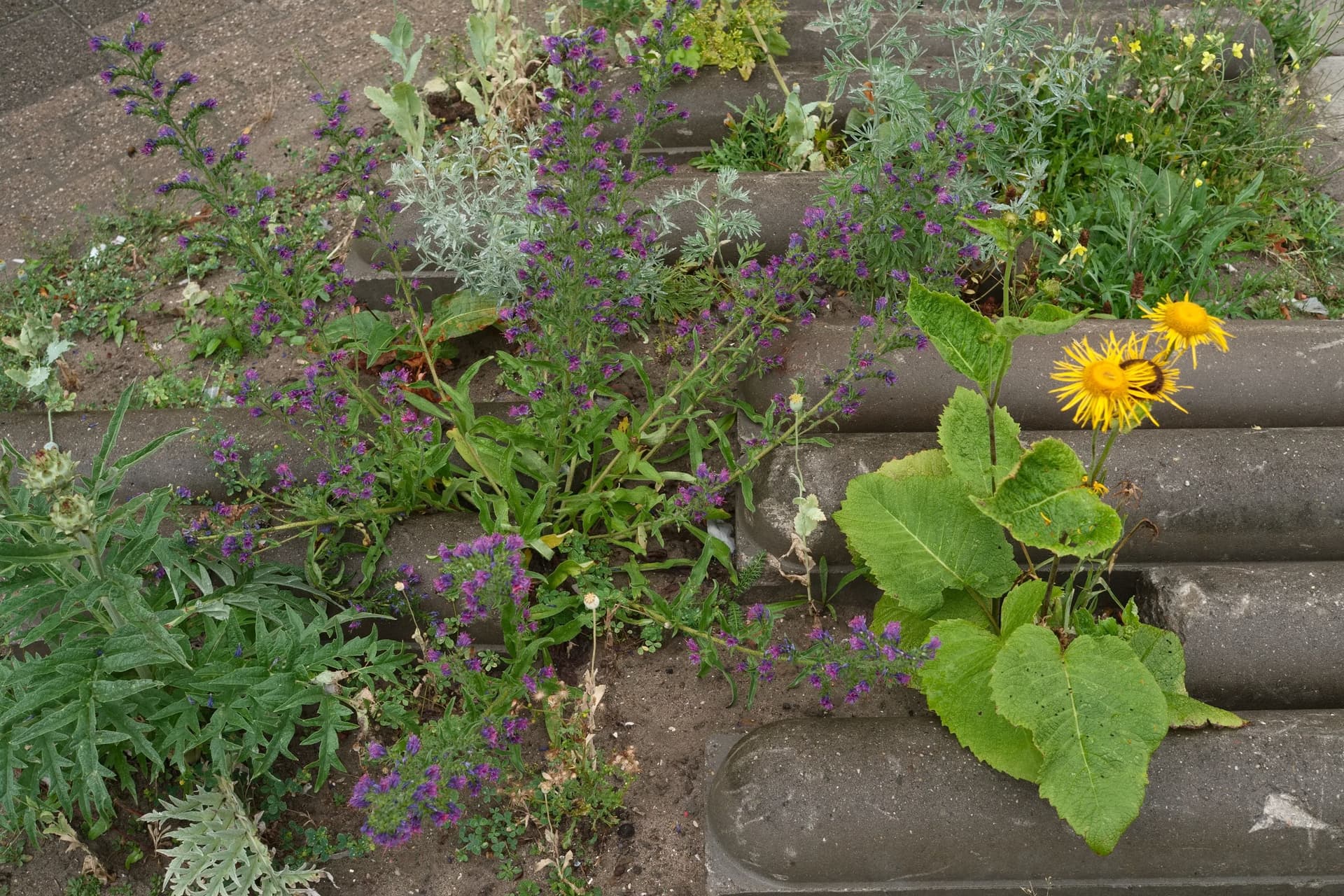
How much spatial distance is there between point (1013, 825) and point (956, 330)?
118 cm

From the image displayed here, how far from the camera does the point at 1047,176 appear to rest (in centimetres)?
417

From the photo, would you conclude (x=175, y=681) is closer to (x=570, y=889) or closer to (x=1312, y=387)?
(x=570, y=889)

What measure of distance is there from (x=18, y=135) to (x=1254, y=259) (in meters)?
5.53

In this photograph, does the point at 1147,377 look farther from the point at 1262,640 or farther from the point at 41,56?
the point at 41,56

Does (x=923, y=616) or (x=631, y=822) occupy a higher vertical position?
(x=923, y=616)

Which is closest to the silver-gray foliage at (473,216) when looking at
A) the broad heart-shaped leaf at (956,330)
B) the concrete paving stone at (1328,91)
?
the broad heart-shaped leaf at (956,330)

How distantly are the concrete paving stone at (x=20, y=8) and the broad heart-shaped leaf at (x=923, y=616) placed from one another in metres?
5.45

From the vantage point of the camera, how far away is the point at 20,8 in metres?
5.43

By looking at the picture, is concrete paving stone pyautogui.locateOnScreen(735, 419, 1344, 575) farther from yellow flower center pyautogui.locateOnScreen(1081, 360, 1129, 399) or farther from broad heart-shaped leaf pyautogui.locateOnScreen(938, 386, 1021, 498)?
yellow flower center pyautogui.locateOnScreen(1081, 360, 1129, 399)

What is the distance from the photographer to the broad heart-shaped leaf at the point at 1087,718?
2.25m

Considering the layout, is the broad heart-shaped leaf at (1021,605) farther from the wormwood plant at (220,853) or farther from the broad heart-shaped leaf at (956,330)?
the wormwood plant at (220,853)

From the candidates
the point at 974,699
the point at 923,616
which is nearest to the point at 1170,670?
the point at 974,699

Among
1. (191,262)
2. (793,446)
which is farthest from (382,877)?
(191,262)

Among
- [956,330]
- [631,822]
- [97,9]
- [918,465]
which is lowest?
[631,822]
